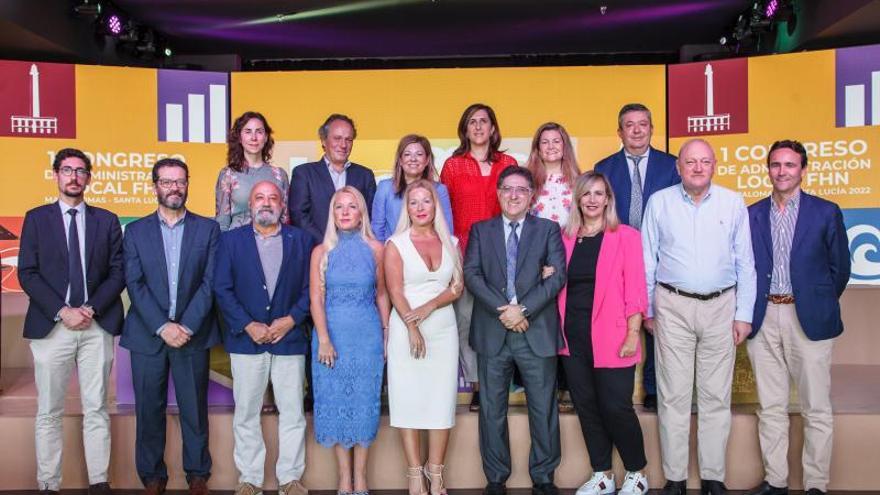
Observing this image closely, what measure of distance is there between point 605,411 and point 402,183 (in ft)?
5.36

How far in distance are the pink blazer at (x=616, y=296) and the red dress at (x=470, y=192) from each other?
78cm

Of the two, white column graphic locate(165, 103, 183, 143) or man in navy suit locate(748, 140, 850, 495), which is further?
white column graphic locate(165, 103, 183, 143)

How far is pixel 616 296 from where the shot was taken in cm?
411

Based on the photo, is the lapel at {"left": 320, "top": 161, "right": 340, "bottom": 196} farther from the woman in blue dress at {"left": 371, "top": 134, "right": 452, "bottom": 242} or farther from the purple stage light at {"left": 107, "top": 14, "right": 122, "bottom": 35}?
the purple stage light at {"left": 107, "top": 14, "right": 122, "bottom": 35}

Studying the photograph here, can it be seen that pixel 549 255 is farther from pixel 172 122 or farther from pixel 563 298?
pixel 172 122

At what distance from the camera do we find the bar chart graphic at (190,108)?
7.41m

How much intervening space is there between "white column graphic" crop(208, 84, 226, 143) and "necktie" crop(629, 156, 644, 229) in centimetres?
415

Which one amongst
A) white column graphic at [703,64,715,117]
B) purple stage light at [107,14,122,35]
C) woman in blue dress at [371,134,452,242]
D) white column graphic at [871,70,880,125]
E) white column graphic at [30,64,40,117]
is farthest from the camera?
purple stage light at [107,14,122,35]

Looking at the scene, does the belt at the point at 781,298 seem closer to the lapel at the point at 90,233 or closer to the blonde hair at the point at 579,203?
the blonde hair at the point at 579,203

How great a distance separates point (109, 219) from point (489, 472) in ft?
7.84

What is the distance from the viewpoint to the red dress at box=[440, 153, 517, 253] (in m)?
4.65

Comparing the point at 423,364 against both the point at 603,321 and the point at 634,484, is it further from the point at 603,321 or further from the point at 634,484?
the point at 634,484

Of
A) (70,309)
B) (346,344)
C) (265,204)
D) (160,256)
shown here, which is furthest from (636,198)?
(70,309)

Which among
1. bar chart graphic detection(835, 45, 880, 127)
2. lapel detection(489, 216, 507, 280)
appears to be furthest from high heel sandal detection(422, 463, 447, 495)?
bar chart graphic detection(835, 45, 880, 127)
